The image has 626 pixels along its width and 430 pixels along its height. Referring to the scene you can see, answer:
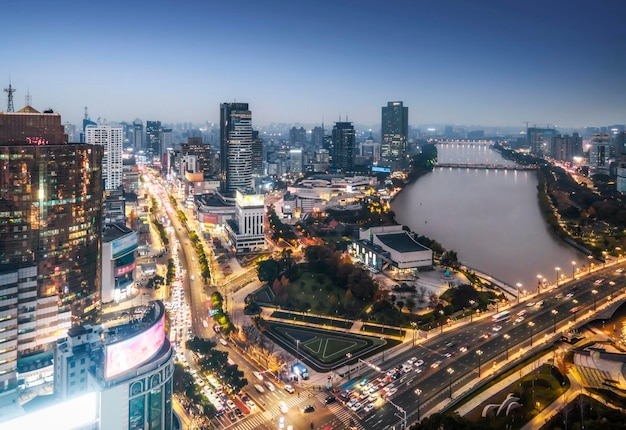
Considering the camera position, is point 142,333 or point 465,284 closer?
point 142,333

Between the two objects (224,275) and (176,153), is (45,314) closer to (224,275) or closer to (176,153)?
(224,275)

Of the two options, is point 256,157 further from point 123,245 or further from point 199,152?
point 123,245

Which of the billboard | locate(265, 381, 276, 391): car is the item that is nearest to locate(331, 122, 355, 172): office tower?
the billboard

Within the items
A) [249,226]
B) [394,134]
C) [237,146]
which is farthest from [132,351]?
[394,134]

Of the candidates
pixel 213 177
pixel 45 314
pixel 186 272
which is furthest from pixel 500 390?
pixel 213 177

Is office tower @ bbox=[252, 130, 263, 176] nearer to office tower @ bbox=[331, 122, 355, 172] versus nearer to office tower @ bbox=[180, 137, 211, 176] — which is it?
office tower @ bbox=[180, 137, 211, 176]

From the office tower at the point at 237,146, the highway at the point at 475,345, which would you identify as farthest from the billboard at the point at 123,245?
the office tower at the point at 237,146
